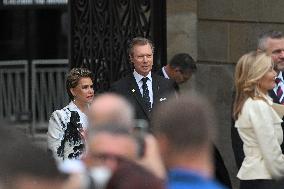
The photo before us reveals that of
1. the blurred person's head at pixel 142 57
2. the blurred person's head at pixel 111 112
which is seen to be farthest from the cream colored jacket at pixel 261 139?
the blurred person's head at pixel 111 112

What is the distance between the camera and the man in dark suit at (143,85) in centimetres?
850

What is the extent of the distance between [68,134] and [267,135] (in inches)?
69.4

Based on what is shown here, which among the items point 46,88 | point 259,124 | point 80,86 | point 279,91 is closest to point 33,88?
point 46,88

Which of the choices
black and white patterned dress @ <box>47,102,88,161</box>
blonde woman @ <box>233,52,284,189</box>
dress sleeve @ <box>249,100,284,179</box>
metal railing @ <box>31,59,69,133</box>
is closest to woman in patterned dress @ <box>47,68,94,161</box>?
black and white patterned dress @ <box>47,102,88,161</box>

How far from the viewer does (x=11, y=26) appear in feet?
48.3

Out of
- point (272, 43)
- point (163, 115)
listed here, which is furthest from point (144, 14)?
point (163, 115)

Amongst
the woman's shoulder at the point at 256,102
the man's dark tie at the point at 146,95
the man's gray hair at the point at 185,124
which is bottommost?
the man's dark tie at the point at 146,95

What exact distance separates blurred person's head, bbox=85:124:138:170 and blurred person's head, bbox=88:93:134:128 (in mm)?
65

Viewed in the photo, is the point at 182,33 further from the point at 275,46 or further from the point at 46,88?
the point at 46,88

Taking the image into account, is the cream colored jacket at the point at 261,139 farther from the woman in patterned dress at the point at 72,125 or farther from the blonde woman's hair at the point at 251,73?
the woman in patterned dress at the point at 72,125

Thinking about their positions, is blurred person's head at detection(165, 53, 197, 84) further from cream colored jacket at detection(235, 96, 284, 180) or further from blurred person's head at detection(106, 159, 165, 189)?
blurred person's head at detection(106, 159, 165, 189)

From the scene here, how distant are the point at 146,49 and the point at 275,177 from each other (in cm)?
207

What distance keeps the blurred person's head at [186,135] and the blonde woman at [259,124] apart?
10.0 ft

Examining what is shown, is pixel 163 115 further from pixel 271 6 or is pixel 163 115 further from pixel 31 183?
pixel 271 6
